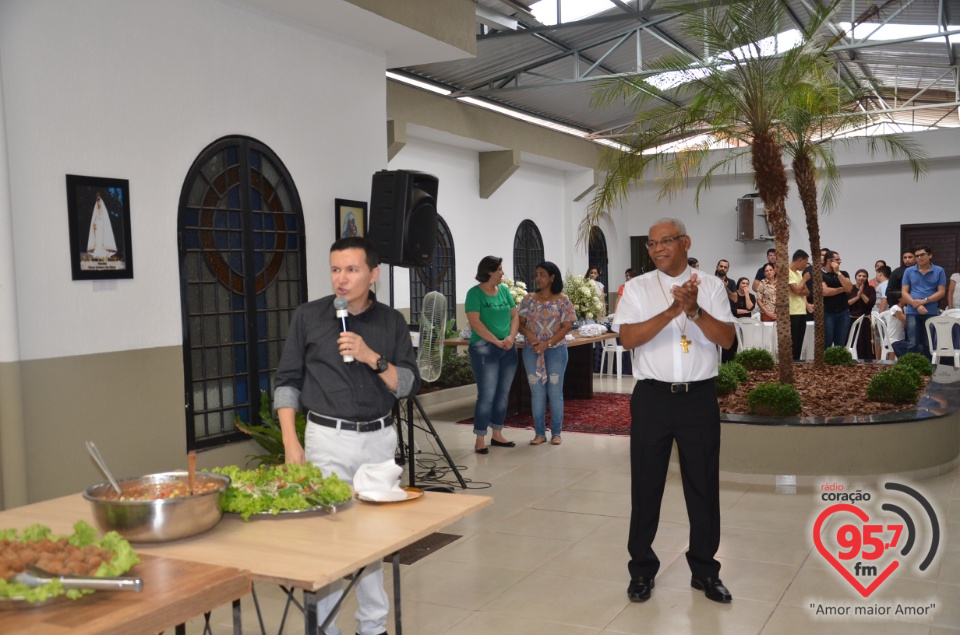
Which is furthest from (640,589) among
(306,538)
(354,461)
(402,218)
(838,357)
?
(838,357)

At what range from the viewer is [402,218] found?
6.29 metres

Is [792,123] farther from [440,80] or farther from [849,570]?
[849,570]

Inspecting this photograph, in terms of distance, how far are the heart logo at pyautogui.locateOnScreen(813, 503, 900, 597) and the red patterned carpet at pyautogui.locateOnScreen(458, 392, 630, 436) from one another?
10.6ft

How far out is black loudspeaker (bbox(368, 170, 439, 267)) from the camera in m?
6.29

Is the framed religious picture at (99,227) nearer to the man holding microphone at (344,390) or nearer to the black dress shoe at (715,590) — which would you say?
the man holding microphone at (344,390)

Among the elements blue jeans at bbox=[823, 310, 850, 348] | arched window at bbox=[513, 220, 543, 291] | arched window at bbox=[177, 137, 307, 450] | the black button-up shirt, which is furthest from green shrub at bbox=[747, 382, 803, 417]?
arched window at bbox=[513, 220, 543, 291]

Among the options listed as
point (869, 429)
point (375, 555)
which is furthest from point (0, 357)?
point (869, 429)

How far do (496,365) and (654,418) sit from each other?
3.87 m

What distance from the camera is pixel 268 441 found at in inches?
253

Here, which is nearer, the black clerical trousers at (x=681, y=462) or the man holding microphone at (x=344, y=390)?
the man holding microphone at (x=344, y=390)

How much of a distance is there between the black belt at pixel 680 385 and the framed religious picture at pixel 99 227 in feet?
11.1

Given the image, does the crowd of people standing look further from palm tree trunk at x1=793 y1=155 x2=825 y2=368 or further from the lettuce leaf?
the lettuce leaf

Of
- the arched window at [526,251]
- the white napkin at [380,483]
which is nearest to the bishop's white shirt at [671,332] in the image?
the white napkin at [380,483]

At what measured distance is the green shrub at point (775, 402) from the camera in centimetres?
664
